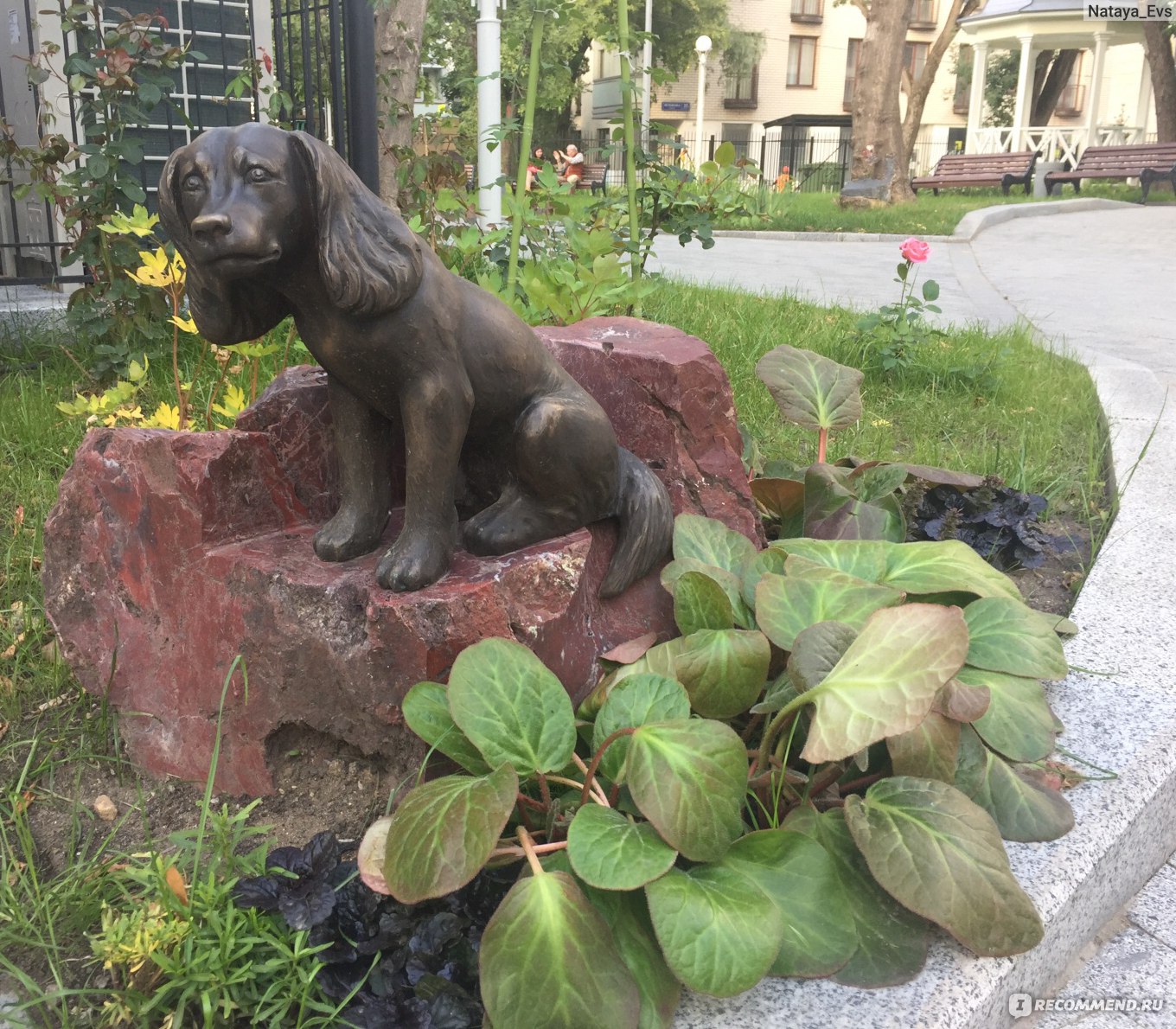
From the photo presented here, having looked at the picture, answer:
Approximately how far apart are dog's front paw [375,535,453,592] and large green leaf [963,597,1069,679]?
924 mm

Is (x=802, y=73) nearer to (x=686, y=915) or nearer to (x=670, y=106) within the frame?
(x=670, y=106)

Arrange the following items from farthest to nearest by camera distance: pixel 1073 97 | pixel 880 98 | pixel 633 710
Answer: pixel 1073 97 → pixel 880 98 → pixel 633 710

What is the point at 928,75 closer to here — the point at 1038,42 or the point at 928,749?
the point at 1038,42

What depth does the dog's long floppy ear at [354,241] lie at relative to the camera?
1484 mm

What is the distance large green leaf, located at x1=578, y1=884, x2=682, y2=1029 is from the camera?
1.32 meters

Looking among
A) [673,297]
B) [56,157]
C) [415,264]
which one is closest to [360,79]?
[56,157]

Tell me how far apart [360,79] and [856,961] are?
14.4 feet

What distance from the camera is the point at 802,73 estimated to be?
35.8 m

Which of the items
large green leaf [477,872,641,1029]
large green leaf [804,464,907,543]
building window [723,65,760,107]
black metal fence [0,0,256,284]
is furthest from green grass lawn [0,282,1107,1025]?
building window [723,65,760,107]

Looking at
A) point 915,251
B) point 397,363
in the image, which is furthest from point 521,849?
point 915,251

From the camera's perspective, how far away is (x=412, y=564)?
1.66 metres

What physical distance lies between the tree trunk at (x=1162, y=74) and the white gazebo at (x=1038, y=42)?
82 centimetres

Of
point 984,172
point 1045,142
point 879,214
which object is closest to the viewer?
point 879,214

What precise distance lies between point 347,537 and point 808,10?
37850 mm
